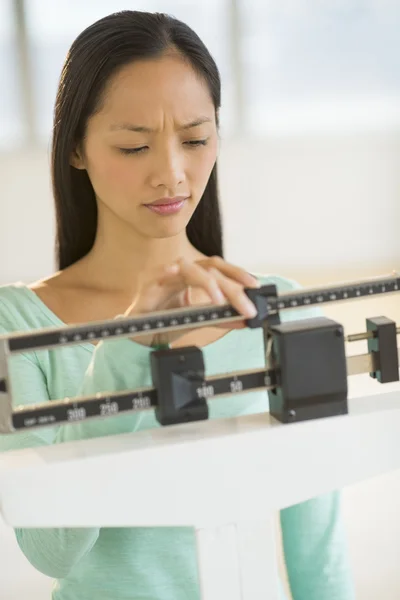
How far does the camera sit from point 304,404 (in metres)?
0.97

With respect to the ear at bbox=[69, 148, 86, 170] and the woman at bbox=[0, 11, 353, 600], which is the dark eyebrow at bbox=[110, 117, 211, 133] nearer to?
the woman at bbox=[0, 11, 353, 600]

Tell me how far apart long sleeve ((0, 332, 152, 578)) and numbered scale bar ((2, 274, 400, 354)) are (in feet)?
0.19

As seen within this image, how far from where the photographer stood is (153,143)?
132 cm

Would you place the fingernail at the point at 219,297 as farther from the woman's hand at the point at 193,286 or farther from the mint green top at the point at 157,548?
the mint green top at the point at 157,548

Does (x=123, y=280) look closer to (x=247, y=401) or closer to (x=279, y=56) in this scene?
(x=247, y=401)

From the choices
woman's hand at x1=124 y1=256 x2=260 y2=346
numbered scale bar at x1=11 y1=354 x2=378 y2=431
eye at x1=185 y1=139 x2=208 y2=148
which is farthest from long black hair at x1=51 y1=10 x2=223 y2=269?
numbered scale bar at x1=11 y1=354 x2=378 y2=431

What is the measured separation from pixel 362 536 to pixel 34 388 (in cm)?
103

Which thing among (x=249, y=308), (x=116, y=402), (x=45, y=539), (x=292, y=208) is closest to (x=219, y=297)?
(x=249, y=308)

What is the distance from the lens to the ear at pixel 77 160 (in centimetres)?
147

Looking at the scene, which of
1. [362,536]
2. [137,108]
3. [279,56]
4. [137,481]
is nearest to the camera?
[137,481]

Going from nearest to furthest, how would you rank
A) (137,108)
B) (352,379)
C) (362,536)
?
(137,108) < (362,536) < (352,379)

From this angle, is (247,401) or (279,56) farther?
(279,56)

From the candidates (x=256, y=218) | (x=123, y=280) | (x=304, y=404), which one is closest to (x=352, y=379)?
(x=123, y=280)

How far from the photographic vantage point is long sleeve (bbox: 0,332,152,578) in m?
1.01
